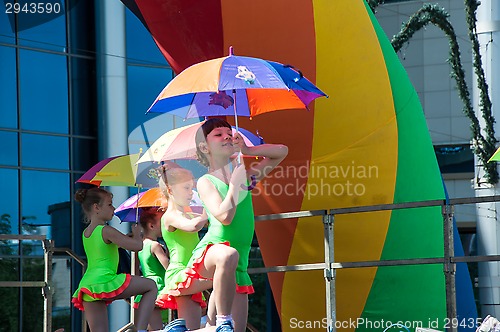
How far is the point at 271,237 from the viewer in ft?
26.8

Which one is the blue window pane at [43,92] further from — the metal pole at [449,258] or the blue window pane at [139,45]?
the metal pole at [449,258]

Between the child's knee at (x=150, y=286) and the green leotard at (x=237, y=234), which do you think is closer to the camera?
the green leotard at (x=237, y=234)

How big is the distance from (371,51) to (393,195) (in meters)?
1.23

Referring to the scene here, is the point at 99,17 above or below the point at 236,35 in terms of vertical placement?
above

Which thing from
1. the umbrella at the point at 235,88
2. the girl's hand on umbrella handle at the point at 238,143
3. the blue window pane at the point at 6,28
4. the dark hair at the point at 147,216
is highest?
the blue window pane at the point at 6,28

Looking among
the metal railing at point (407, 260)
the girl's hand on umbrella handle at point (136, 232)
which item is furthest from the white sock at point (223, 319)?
the girl's hand on umbrella handle at point (136, 232)

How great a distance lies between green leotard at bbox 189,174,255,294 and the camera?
5.30m

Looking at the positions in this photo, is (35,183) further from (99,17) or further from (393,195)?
(393,195)

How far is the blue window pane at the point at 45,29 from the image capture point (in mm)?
16312

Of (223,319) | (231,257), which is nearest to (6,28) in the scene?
→ (231,257)

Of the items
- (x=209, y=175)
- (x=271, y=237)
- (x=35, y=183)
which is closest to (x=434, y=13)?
(x=35, y=183)

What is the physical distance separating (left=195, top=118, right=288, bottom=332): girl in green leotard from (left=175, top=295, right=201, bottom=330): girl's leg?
0.72m

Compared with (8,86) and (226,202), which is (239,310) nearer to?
(226,202)

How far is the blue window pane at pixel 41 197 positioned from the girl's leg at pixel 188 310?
10.4 m
